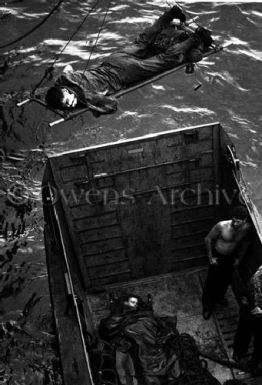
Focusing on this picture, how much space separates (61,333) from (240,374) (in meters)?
2.21

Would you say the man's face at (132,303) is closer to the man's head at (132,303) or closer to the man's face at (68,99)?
the man's head at (132,303)

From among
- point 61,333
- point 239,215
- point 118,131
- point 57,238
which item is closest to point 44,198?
point 57,238

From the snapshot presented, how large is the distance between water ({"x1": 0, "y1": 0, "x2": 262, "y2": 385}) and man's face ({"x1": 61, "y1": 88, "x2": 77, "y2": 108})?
1613 millimetres

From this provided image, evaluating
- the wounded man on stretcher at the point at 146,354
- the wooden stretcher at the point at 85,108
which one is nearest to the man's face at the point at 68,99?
the wooden stretcher at the point at 85,108

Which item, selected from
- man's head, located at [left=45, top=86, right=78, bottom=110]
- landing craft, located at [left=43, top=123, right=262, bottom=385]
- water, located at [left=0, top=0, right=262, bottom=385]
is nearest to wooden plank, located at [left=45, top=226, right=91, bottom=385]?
landing craft, located at [left=43, top=123, right=262, bottom=385]

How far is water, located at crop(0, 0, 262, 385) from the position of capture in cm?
712

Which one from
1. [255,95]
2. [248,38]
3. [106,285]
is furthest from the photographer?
[248,38]

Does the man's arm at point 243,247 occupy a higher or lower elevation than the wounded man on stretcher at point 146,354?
higher

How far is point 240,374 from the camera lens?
18.8 ft

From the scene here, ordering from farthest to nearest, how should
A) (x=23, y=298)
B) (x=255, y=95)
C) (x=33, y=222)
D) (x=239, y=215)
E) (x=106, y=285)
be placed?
(x=255, y=95), (x=33, y=222), (x=23, y=298), (x=106, y=285), (x=239, y=215)

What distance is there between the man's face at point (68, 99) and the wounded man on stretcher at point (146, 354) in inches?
147

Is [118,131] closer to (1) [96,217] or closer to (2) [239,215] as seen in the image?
(1) [96,217]

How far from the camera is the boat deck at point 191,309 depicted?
6.00 metres

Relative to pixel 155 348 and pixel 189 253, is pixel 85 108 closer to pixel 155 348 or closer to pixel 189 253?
pixel 189 253
